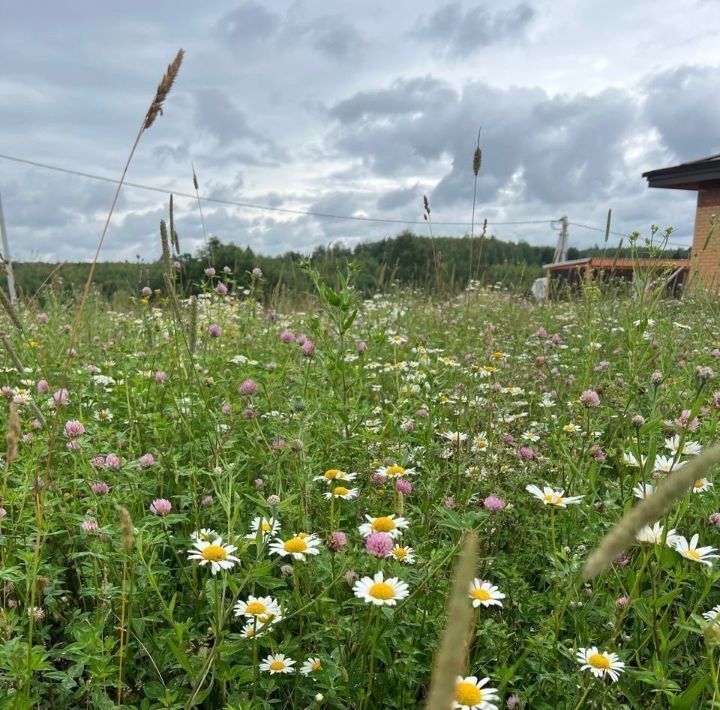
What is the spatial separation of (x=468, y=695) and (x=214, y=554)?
2.06 feet

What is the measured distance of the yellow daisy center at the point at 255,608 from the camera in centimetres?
150

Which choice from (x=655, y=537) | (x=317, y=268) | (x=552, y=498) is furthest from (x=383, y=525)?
(x=317, y=268)

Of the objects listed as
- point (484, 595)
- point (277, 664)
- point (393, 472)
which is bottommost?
point (277, 664)

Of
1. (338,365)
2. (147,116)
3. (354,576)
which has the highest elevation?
(147,116)

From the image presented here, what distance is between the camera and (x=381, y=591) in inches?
53.1

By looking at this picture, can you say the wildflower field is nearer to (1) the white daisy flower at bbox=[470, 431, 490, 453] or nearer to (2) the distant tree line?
(1) the white daisy flower at bbox=[470, 431, 490, 453]

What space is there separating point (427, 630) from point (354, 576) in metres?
0.26

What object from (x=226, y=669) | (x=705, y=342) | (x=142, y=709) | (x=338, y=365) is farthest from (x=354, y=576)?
(x=705, y=342)

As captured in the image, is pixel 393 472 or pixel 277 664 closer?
pixel 277 664

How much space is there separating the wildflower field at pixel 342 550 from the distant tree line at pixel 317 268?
0.73 meters

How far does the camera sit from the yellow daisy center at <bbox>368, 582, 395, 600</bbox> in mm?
1337

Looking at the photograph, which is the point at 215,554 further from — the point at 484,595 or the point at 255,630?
the point at 484,595

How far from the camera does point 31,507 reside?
2023 mm

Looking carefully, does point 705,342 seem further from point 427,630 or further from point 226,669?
point 226,669
